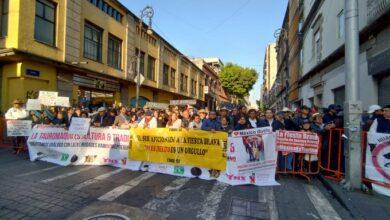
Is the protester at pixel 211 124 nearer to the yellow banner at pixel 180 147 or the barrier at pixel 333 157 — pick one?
the yellow banner at pixel 180 147

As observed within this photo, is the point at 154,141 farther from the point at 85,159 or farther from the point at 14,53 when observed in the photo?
the point at 14,53

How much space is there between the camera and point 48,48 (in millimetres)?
13453

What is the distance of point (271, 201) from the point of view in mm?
4883

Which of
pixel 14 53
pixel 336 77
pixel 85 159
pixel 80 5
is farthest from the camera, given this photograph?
pixel 80 5

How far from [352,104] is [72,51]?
1452cm

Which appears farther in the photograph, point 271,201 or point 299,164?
point 299,164

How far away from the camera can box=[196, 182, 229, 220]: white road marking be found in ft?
13.6

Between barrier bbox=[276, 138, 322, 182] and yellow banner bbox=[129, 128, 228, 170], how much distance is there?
1590mm

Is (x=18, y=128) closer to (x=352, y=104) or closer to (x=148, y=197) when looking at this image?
(x=148, y=197)

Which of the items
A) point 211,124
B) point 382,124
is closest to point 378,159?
point 382,124

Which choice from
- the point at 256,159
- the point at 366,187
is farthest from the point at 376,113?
the point at 256,159

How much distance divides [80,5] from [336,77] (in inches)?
585

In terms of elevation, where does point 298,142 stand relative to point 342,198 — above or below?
above

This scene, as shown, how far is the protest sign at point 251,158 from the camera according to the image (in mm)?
6059
